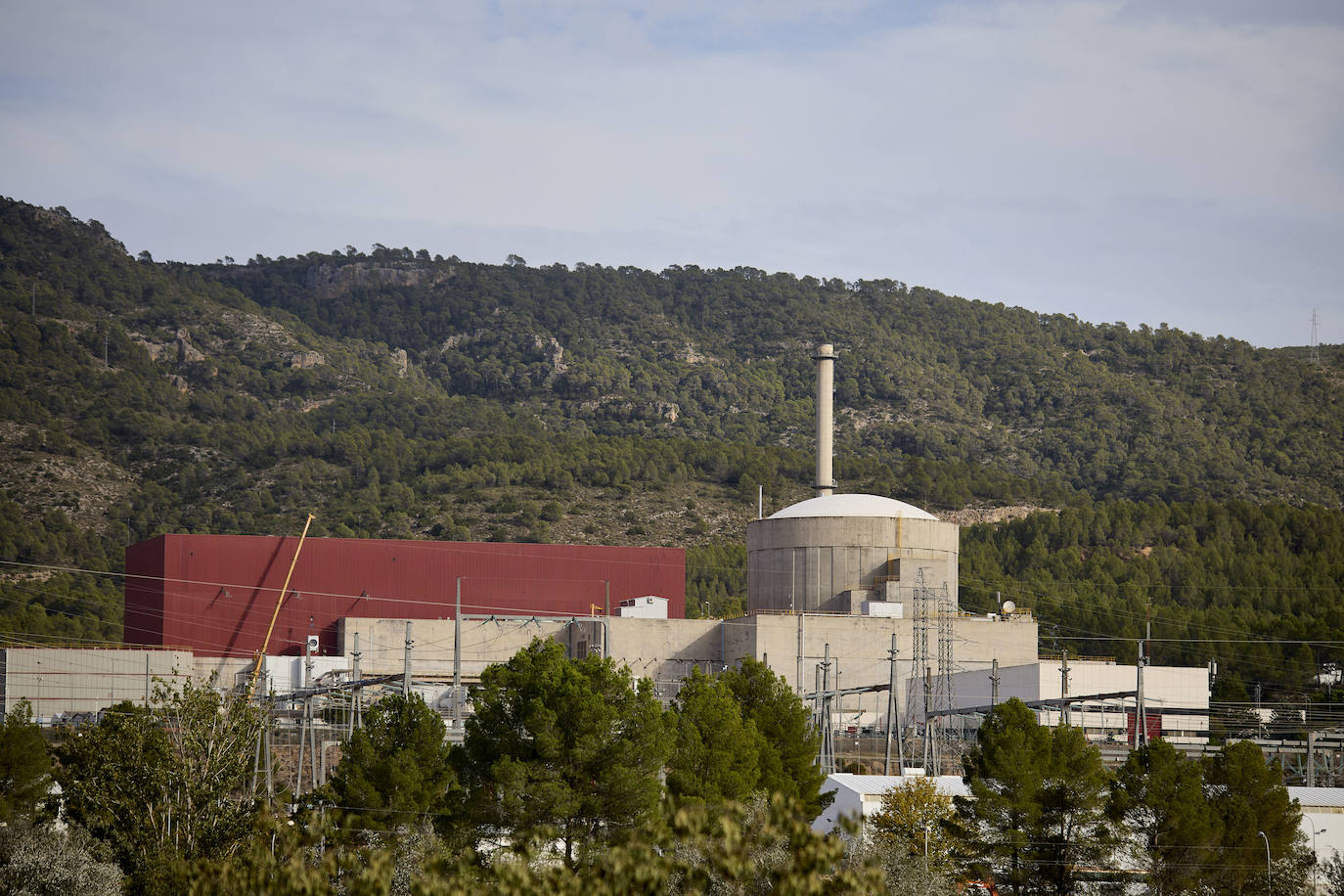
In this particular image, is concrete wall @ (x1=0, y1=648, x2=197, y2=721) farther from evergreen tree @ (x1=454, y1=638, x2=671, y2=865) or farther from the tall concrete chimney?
evergreen tree @ (x1=454, y1=638, x2=671, y2=865)

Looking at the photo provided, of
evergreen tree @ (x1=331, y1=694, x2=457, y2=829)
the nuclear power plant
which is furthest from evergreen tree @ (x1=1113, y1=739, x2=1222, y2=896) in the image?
the nuclear power plant

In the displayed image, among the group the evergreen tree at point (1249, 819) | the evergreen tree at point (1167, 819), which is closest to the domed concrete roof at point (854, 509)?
the evergreen tree at point (1249, 819)

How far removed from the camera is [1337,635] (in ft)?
278

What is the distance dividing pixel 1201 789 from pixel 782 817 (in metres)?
31.0

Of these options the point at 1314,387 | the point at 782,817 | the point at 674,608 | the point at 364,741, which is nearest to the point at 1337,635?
the point at 674,608

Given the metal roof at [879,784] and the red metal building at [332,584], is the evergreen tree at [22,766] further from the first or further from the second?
the red metal building at [332,584]

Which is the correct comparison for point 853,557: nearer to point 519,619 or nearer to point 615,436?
point 519,619

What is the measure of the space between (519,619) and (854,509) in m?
18.3

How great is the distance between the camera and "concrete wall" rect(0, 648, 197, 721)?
237 feet

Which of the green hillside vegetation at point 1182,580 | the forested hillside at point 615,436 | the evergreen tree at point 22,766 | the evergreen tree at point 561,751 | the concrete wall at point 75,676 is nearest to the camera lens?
the evergreen tree at point 561,751

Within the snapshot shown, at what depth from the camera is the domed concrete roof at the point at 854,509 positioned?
83.6m

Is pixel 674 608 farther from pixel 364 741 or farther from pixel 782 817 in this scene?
pixel 782 817

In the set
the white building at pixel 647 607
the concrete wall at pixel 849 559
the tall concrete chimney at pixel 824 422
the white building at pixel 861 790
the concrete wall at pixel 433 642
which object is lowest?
the white building at pixel 861 790

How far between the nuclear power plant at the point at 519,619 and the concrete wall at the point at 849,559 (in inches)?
3.6
